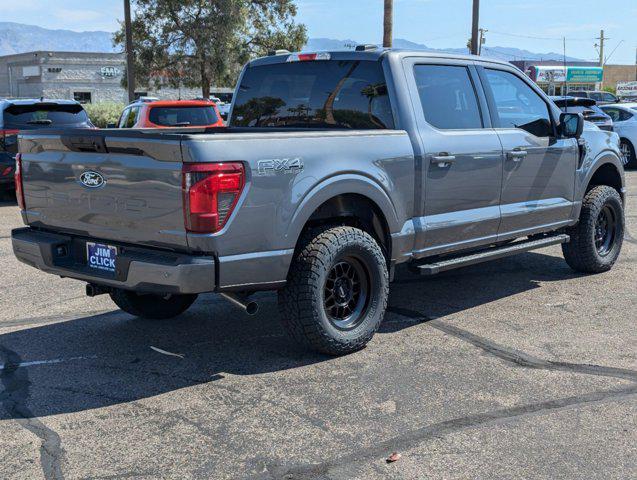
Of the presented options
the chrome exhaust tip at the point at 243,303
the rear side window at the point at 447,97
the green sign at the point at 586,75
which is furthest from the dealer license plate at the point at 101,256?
the green sign at the point at 586,75

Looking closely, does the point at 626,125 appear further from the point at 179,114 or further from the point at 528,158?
the point at 528,158

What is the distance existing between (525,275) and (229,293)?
3.96 meters

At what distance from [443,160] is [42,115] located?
388 inches

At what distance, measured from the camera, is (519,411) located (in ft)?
13.9

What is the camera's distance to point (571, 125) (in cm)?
683

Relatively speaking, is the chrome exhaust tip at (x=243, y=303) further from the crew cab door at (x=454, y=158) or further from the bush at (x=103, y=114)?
the bush at (x=103, y=114)

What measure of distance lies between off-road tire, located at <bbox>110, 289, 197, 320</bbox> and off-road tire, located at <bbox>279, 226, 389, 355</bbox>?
4.54 feet

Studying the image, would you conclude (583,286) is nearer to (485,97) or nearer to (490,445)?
(485,97)

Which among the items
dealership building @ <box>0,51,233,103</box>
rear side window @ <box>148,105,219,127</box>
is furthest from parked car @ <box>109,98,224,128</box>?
dealership building @ <box>0,51,233,103</box>

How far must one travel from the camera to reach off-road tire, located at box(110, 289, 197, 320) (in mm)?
5895

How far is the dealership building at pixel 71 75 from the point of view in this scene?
172 feet

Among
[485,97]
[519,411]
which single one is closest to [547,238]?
[485,97]

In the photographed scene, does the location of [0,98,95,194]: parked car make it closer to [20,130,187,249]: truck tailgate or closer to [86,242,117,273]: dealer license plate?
[20,130,187,249]: truck tailgate

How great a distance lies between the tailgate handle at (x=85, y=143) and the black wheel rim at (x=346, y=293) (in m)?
1.61
